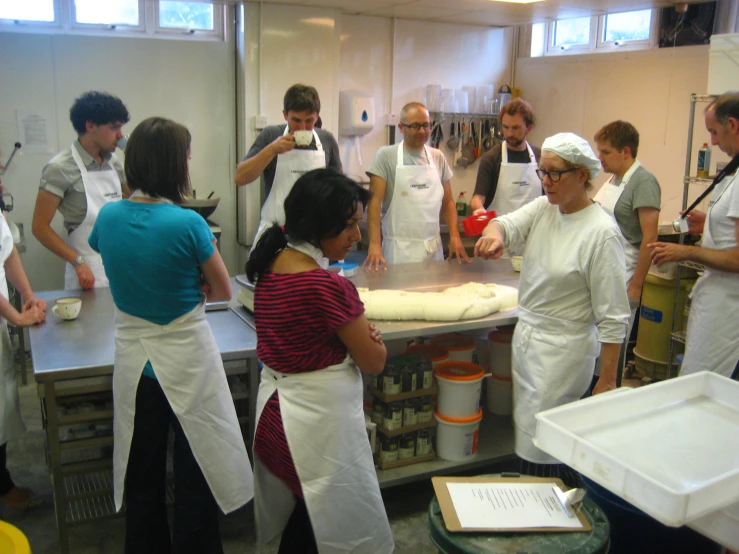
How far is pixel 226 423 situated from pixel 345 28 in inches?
147

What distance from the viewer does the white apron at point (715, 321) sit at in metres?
2.53

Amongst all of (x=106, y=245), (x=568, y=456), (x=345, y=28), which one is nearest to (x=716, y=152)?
(x=345, y=28)

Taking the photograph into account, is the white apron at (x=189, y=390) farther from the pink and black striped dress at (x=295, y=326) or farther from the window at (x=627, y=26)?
the window at (x=627, y=26)

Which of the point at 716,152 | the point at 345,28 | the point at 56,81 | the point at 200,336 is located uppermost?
the point at 345,28

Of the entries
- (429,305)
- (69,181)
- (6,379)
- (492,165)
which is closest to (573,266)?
(429,305)

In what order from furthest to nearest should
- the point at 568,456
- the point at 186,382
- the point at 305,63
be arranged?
the point at 305,63
the point at 186,382
the point at 568,456

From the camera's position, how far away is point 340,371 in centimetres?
173

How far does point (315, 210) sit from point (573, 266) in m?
0.93

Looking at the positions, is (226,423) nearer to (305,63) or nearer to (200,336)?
(200,336)

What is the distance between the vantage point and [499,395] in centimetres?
316

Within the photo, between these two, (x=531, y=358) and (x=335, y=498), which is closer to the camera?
(x=335, y=498)

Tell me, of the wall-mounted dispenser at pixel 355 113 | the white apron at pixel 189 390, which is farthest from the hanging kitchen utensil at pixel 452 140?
the white apron at pixel 189 390

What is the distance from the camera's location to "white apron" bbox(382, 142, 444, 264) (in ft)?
11.3

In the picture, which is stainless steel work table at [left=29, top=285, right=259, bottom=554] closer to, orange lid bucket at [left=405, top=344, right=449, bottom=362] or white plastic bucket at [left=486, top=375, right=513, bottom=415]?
orange lid bucket at [left=405, top=344, right=449, bottom=362]
